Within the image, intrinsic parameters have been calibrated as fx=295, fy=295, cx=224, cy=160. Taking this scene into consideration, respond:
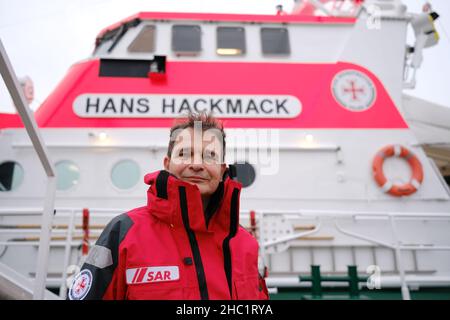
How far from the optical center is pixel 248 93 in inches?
154

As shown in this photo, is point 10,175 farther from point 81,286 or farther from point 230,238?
point 230,238

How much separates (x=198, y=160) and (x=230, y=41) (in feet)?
12.2

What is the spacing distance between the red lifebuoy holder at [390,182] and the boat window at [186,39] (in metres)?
2.80

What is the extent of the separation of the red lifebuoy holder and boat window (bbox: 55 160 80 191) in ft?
11.8

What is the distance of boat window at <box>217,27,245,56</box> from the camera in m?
4.21

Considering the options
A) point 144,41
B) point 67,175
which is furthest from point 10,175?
point 144,41

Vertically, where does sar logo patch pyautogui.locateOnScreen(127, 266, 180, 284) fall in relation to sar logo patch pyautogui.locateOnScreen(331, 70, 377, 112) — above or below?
below

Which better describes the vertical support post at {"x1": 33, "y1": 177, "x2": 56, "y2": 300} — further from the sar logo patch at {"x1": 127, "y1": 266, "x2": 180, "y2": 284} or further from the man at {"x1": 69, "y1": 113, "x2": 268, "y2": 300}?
the sar logo patch at {"x1": 127, "y1": 266, "x2": 180, "y2": 284}

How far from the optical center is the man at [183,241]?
0.83 metres

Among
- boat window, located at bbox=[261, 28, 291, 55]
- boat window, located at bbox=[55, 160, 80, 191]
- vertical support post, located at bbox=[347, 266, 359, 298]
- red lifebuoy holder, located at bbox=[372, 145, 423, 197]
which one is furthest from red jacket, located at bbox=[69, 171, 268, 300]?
boat window, located at bbox=[261, 28, 291, 55]

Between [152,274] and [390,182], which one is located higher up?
[390,182]

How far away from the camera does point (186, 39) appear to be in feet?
13.8
